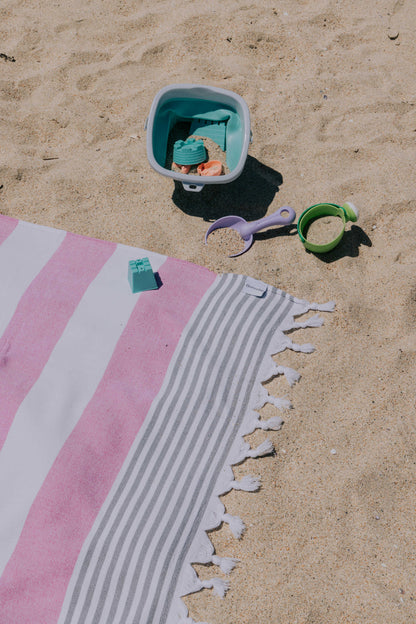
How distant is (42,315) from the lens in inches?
72.7

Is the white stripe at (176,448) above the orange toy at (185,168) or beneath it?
beneath

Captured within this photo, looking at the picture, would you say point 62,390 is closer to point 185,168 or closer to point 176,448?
point 176,448

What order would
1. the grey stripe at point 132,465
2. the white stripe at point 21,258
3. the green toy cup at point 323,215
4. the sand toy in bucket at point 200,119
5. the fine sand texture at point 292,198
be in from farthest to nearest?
1. the sand toy in bucket at point 200,119
2. the green toy cup at point 323,215
3. the white stripe at point 21,258
4. the fine sand texture at point 292,198
5. the grey stripe at point 132,465

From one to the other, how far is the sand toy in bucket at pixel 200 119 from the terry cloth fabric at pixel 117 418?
0.51 meters

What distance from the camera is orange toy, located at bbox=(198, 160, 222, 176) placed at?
2250 millimetres

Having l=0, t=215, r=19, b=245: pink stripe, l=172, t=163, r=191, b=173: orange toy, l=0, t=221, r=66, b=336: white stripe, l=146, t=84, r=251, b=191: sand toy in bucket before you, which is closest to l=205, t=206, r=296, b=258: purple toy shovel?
l=146, t=84, r=251, b=191: sand toy in bucket

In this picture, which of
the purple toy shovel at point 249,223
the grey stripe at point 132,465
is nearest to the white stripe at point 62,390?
the grey stripe at point 132,465

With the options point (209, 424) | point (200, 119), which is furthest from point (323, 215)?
point (209, 424)

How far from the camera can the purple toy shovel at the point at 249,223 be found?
2102 mm

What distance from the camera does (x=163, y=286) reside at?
77.3 inches

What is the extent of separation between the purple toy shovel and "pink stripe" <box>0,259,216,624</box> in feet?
0.80

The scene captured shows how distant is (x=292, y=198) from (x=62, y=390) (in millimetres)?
1238

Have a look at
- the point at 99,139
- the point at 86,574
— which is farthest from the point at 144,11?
→ the point at 86,574

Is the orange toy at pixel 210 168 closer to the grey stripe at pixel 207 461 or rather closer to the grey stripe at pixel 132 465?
the grey stripe at pixel 132 465
